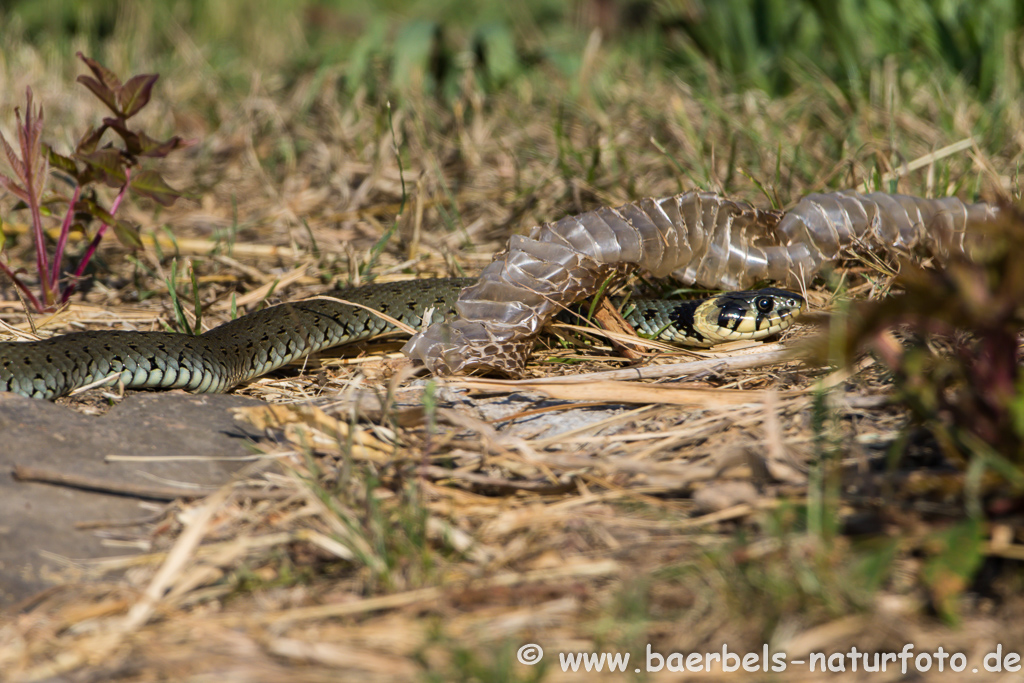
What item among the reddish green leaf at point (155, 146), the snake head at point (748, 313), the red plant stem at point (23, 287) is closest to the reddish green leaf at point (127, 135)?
the reddish green leaf at point (155, 146)

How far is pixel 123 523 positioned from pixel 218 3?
9162 millimetres

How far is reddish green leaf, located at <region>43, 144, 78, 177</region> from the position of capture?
3.24m

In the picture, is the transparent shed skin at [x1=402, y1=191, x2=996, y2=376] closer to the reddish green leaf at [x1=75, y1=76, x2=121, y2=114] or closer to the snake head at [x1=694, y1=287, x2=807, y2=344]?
the snake head at [x1=694, y1=287, x2=807, y2=344]

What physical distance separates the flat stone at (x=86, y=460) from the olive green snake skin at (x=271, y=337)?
→ 0.36m

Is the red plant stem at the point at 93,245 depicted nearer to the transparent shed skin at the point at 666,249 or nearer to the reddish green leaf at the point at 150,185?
the reddish green leaf at the point at 150,185

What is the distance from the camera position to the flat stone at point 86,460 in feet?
6.41

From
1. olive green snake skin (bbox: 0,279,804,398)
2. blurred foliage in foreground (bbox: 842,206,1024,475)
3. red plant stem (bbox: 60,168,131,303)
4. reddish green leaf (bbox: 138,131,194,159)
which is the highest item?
blurred foliage in foreground (bbox: 842,206,1024,475)

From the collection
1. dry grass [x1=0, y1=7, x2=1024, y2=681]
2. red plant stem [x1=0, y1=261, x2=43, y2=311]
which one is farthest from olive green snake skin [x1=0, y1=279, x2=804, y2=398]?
red plant stem [x1=0, y1=261, x2=43, y2=311]

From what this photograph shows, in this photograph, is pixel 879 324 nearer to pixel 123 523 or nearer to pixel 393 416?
pixel 393 416

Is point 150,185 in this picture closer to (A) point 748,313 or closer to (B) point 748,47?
(A) point 748,313

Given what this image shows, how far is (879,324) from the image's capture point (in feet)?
5.02

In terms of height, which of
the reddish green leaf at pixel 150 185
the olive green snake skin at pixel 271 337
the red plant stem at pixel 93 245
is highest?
the reddish green leaf at pixel 150 185

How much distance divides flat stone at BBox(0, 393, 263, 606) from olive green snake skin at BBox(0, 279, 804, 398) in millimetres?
361

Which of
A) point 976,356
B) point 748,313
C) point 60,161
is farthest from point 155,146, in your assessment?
point 976,356
